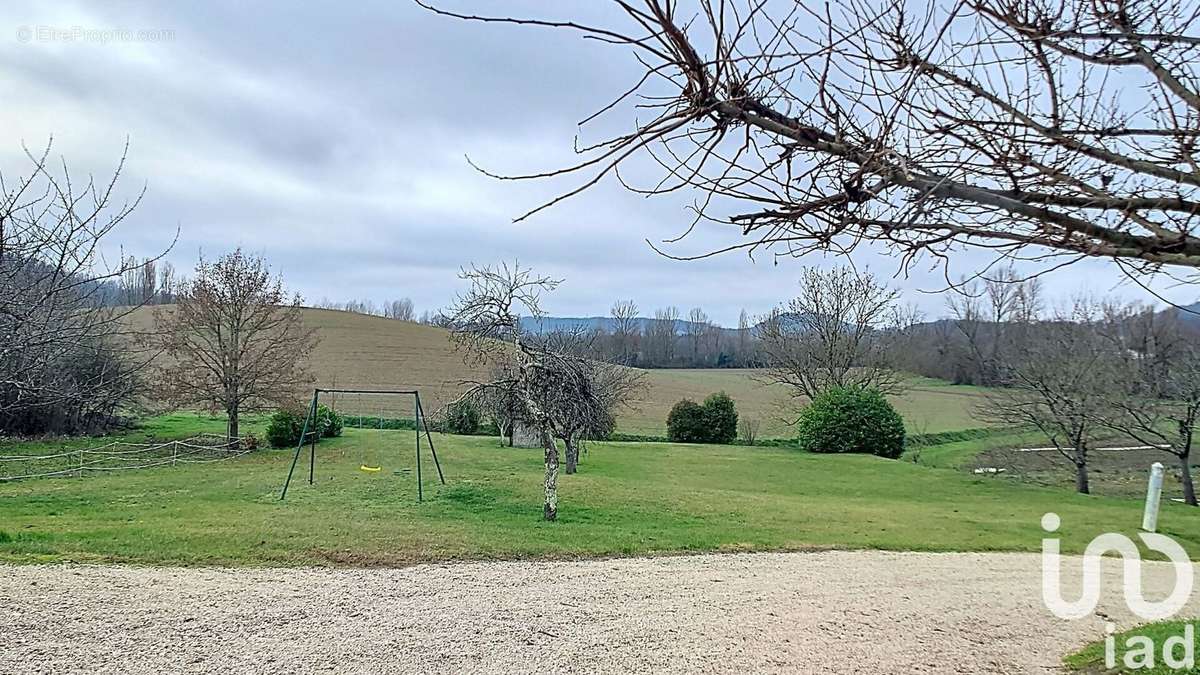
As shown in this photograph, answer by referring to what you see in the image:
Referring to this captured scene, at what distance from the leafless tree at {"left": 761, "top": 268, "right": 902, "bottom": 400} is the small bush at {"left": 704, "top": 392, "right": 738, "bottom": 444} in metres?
2.84

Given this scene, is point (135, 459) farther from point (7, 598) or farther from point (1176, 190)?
point (1176, 190)

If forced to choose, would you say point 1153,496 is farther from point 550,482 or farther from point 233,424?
point 233,424

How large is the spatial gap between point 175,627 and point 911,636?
5390 millimetres

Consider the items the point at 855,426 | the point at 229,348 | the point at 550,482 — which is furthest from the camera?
the point at 855,426

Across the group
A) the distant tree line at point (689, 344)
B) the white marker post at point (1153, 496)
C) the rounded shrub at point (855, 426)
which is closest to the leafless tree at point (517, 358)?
the white marker post at point (1153, 496)

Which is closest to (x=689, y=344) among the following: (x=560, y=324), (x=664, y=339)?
(x=664, y=339)

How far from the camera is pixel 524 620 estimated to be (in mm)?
5758

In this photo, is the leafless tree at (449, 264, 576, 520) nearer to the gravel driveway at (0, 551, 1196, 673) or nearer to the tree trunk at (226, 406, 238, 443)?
the gravel driveway at (0, 551, 1196, 673)

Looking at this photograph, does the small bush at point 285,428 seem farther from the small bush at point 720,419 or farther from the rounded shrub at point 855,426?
the rounded shrub at point 855,426

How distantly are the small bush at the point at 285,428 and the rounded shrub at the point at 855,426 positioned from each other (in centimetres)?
1681

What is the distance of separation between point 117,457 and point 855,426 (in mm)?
21883

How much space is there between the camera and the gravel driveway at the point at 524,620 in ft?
16.0

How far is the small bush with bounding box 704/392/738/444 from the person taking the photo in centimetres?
2959

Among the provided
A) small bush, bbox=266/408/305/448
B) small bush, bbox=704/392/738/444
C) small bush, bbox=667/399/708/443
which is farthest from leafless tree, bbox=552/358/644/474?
small bush, bbox=266/408/305/448
